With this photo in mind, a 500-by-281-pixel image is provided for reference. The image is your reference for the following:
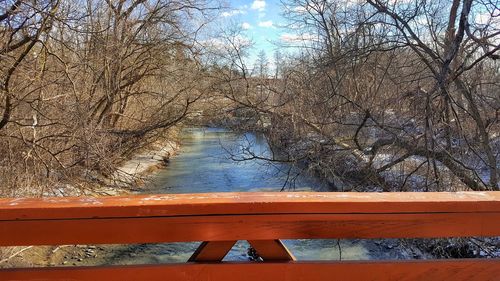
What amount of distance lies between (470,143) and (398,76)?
2.21m

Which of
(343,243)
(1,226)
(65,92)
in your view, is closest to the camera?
(1,226)

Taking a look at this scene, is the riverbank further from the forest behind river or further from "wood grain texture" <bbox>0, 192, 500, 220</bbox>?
"wood grain texture" <bbox>0, 192, 500, 220</bbox>

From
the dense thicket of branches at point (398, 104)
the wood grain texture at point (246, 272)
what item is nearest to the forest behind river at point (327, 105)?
the dense thicket of branches at point (398, 104)

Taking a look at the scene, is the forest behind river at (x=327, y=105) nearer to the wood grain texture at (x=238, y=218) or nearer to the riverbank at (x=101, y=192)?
the riverbank at (x=101, y=192)

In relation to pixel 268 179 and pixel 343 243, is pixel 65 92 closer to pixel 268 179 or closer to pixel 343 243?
pixel 268 179

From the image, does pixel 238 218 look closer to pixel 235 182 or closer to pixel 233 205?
pixel 233 205

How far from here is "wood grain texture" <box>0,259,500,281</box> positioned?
1781 mm

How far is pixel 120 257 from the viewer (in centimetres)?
939

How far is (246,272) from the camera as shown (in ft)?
5.88

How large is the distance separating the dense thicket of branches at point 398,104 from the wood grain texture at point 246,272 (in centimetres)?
777

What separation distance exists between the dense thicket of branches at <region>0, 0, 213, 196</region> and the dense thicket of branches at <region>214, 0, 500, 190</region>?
5510 mm

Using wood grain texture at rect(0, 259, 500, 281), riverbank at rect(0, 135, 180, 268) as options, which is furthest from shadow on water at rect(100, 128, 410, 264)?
wood grain texture at rect(0, 259, 500, 281)

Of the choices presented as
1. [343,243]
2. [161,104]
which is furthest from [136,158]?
[343,243]

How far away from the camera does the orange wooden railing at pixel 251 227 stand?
1.74m
